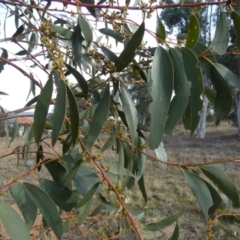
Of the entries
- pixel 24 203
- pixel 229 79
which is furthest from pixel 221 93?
pixel 24 203

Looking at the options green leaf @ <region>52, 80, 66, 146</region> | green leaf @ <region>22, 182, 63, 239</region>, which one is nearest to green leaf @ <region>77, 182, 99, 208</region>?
green leaf @ <region>22, 182, 63, 239</region>

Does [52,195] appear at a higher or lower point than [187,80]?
lower

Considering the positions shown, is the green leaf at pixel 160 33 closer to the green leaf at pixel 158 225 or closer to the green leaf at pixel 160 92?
the green leaf at pixel 160 92

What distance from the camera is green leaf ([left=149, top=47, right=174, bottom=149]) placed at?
442 mm

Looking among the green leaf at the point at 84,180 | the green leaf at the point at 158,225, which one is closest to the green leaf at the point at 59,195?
the green leaf at the point at 84,180

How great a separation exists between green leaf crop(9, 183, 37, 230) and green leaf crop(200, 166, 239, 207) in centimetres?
28

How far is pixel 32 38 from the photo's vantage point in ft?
3.98

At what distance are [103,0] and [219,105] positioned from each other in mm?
301

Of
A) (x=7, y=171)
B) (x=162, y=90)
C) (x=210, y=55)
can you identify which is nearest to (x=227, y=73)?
(x=210, y=55)

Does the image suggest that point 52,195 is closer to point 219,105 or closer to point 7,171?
point 219,105

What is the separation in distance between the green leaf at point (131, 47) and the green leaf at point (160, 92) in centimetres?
3

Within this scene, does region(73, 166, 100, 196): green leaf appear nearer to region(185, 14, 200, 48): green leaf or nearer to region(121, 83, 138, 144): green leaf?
region(121, 83, 138, 144): green leaf

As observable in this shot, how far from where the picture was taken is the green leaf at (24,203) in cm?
52

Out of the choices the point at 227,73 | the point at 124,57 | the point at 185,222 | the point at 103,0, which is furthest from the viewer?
the point at 185,222
